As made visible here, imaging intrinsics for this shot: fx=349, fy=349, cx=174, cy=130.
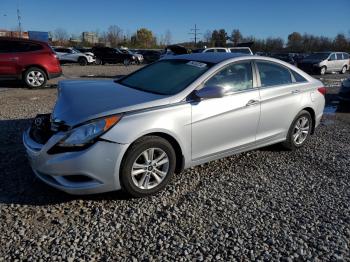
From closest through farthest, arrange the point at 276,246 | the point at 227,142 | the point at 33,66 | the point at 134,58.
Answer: the point at 276,246 < the point at 227,142 < the point at 33,66 < the point at 134,58

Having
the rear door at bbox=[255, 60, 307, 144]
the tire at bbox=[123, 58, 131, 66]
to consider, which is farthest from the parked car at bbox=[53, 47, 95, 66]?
the rear door at bbox=[255, 60, 307, 144]

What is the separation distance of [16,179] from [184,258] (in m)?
2.34

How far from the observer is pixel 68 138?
10.9ft

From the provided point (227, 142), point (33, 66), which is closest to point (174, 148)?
point (227, 142)

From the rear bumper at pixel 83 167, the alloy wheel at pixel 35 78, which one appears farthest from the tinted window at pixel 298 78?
the alloy wheel at pixel 35 78

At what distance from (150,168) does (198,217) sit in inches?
28.6

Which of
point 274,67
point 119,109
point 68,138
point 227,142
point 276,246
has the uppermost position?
point 274,67

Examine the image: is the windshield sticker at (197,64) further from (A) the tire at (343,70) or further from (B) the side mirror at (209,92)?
(A) the tire at (343,70)

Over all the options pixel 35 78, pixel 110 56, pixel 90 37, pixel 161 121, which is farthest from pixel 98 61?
pixel 90 37

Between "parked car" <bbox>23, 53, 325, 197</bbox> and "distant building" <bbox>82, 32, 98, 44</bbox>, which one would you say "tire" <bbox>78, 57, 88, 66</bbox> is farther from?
"distant building" <bbox>82, 32, 98, 44</bbox>

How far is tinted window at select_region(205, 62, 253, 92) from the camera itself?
4281mm

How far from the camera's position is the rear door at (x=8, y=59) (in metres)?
10.9

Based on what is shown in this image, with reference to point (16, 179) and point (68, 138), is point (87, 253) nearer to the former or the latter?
point (68, 138)

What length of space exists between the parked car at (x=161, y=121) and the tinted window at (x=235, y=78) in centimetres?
1
